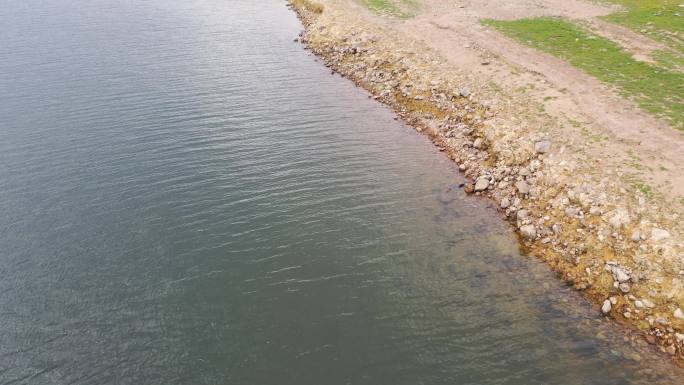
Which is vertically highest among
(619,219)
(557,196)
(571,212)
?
(619,219)

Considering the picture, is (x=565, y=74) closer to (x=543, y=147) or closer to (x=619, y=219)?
(x=543, y=147)

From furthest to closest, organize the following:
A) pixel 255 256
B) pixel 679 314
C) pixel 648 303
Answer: pixel 255 256, pixel 648 303, pixel 679 314

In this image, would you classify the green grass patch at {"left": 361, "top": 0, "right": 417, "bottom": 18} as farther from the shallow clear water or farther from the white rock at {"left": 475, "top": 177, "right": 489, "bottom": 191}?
the white rock at {"left": 475, "top": 177, "right": 489, "bottom": 191}

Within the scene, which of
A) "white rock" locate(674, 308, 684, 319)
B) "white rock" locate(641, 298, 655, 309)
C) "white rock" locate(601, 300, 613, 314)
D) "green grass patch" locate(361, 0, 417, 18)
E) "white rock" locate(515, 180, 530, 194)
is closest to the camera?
"white rock" locate(674, 308, 684, 319)

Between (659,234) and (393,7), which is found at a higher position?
(393,7)

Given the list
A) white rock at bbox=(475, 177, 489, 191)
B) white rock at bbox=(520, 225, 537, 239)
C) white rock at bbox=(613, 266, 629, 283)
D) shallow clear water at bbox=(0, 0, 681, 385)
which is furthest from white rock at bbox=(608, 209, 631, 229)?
white rock at bbox=(475, 177, 489, 191)

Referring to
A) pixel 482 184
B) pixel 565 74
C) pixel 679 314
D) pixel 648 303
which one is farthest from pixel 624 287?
pixel 565 74
